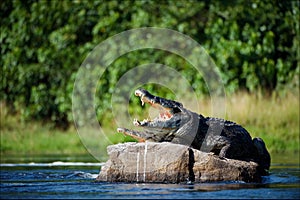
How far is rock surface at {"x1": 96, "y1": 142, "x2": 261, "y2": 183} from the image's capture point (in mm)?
10375

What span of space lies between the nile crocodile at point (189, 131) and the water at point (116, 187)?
2.31 feet

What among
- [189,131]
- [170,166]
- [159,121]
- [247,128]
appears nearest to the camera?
[170,166]

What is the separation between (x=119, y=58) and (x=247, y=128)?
16.7 ft

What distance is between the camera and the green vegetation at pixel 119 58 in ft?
73.9

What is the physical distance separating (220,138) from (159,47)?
11936 millimetres

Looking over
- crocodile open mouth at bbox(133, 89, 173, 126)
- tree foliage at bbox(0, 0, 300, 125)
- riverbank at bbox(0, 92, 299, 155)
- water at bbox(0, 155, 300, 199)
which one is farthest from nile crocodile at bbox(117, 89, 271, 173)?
tree foliage at bbox(0, 0, 300, 125)

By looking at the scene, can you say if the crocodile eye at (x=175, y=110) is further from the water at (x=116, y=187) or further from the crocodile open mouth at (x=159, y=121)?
the water at (x=116, y=187)

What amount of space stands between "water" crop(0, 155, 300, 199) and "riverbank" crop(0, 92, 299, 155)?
5197 mm

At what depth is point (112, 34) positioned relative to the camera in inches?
910

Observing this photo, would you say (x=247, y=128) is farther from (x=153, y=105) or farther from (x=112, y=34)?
(x=153, y=105)

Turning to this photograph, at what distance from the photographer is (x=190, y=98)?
69.7 feet

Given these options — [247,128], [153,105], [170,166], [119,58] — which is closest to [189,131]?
[153,105]

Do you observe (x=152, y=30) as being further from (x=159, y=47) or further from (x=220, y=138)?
(x=220, y=138)

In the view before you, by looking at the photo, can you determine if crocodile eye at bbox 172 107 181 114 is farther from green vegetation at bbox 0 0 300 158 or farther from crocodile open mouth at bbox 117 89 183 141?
green vegetation at bbox 0 0 300 158
